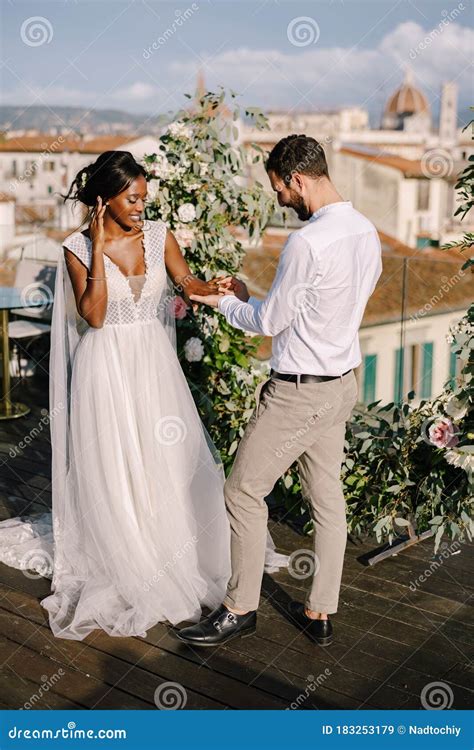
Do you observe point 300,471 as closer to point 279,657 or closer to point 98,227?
point 279,657

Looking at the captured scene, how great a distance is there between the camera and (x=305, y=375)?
8.38ft

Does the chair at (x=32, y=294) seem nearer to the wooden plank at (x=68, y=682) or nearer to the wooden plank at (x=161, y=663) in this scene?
the wooden plank at (x=161, y=663)

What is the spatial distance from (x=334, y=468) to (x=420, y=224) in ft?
108

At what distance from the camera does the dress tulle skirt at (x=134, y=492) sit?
2973 mm

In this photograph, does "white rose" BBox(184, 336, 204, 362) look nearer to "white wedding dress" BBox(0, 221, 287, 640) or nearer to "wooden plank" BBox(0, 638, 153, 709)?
"white wedding dress" BBox(0, 221, 287, 640)

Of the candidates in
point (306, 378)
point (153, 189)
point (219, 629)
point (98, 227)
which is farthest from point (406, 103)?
point (219, 629)

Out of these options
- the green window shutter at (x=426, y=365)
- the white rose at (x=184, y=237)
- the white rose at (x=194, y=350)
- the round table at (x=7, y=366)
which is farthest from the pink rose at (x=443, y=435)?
the green window shutter at (x=426, y=365)

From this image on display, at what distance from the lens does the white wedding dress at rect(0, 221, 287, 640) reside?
117 inches

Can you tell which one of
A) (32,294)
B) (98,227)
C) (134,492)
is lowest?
(134,492)

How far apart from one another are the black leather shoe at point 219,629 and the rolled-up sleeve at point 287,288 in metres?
0.90

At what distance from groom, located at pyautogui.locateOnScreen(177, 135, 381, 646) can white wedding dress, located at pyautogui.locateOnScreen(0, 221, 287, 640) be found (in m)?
0.26

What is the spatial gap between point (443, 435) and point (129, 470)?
1.09m
